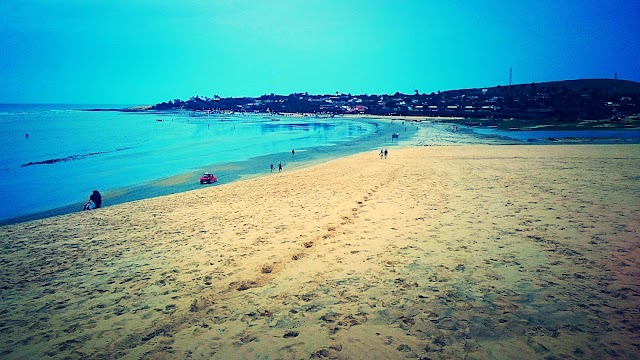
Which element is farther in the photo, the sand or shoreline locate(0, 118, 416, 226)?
shoreline locate(0, 118, 416, 226)

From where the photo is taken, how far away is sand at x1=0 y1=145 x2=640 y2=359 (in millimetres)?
5328

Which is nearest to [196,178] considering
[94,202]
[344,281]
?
[94,202]

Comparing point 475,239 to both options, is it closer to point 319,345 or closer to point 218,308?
point 319,345

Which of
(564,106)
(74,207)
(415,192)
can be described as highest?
(564,106)

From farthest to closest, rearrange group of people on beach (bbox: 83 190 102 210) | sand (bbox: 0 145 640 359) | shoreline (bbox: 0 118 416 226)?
shoreline (bbox: 0 118 416 226), group of people on beach (bbox: 83 190 102 210), sand (bbox: 0 145 640 359)

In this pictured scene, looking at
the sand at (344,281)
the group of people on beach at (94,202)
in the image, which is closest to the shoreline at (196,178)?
the group of people on beach at (94,202)

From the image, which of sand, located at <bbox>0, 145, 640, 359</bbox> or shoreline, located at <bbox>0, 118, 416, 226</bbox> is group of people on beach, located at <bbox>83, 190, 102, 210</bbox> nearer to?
shoreline, located at <bbox>0, 118, 416, 226</bbox>

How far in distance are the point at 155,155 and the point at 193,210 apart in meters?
34.4

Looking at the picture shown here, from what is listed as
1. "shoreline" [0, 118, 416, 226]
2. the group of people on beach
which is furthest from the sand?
"shoreline" [0, 118, 416, 226]

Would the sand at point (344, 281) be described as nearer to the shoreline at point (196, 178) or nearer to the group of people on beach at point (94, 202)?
the group of people on beach at point (94, 202)

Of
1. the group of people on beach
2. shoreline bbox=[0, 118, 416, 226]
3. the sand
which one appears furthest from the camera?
shoreline bbox=[0, 118, 416, 226]

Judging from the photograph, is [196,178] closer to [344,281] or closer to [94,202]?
[94,202]

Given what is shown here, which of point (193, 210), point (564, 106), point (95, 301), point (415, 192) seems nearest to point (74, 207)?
point (193, 210)

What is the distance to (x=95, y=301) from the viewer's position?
280 inches
